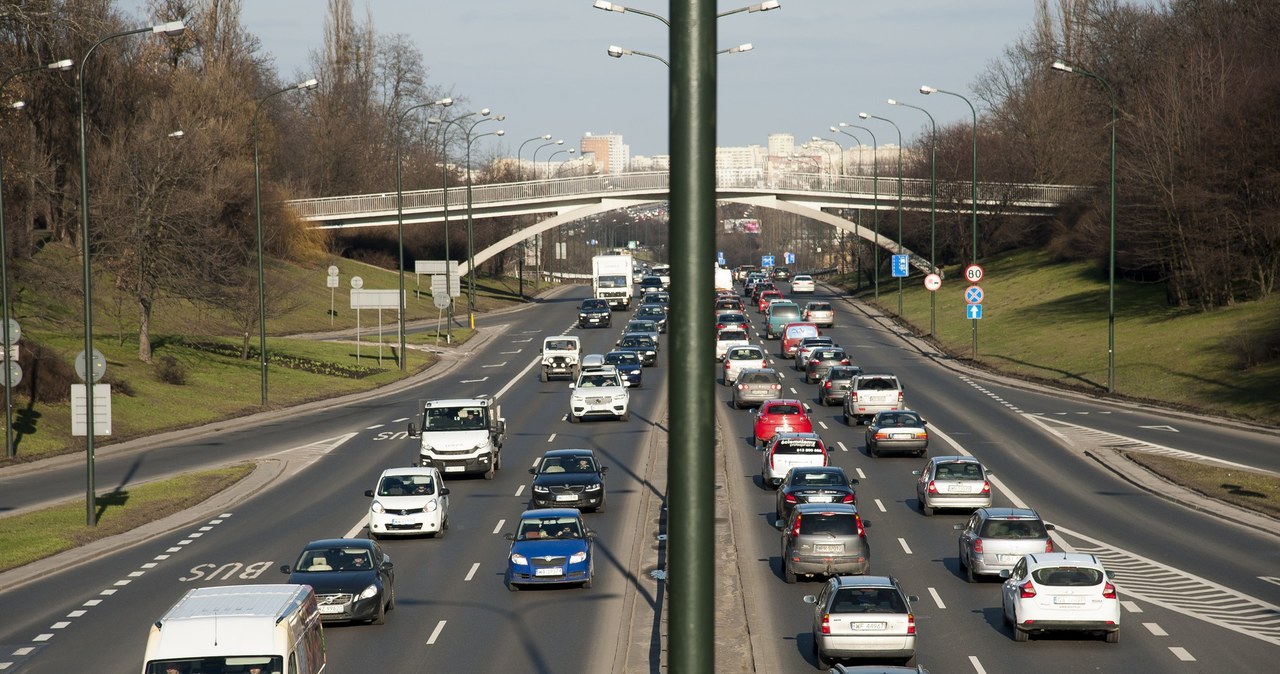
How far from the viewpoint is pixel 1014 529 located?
25.9 m

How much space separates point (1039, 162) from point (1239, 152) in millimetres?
45702

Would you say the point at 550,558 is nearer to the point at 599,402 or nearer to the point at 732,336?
the point at 599,402

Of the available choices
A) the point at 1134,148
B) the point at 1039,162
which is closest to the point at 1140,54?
the point at 1039,162

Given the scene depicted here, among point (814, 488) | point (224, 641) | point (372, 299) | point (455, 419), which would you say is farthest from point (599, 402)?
point (224, 641)

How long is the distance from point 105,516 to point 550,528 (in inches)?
506

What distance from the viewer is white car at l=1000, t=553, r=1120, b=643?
21.2 m

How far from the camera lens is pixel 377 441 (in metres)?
47.0

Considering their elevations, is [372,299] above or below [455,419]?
above

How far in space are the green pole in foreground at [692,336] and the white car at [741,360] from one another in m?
54.4

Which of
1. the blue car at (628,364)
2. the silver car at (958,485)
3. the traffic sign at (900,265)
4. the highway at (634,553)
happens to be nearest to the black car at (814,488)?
the highway at (634,553)

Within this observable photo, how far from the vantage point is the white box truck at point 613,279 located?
101m

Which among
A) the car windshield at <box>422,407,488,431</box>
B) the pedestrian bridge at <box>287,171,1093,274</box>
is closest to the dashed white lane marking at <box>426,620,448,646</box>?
the car windshield at <box>422,407,488,431</box>

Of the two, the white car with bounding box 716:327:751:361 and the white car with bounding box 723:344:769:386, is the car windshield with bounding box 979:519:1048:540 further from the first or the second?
the white car with bounding box 716:327:751:361

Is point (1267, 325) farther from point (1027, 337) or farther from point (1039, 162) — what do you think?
point (1039, 162)
